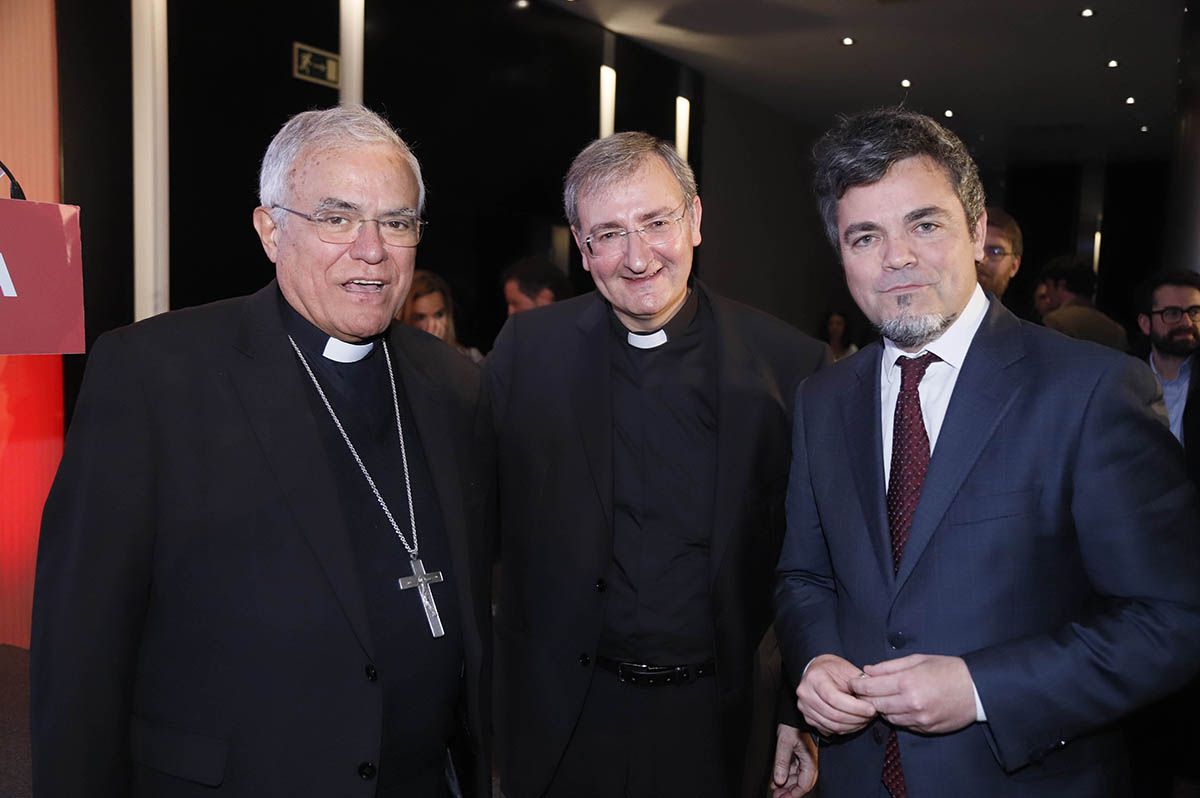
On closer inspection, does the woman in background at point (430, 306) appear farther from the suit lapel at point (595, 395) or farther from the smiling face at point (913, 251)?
the smiling face at point (913, 251)

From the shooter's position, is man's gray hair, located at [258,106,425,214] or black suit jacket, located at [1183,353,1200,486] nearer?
man's gray hair, located at [258,106,425,214]

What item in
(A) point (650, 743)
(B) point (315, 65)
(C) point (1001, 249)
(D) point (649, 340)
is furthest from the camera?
(B) point (315, 65)

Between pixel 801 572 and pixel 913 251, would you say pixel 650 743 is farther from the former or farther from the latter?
pixel 913 251

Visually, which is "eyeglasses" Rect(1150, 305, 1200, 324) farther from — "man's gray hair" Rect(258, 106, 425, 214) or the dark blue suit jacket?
"man's gray hair" Rect(258, 106, 425, 214)

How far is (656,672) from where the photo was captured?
7.40 ft

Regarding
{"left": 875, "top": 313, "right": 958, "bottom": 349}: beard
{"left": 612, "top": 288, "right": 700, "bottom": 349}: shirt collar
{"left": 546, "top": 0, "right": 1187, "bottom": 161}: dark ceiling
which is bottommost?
{"left": 612, "top": 288, "right": 700, "bottom": 349}: shirt collar

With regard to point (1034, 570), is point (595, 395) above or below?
above

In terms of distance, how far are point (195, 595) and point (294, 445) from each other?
Answer: 31 centimetres

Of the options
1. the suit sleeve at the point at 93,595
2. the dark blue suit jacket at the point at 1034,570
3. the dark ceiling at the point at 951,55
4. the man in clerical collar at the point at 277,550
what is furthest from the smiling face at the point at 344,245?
the dark ceiling at the point at 951,55

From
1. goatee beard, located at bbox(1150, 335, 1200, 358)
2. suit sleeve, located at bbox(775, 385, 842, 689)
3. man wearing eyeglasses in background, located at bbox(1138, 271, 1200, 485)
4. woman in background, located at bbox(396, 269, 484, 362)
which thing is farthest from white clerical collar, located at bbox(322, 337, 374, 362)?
goatee beard, located at bbox(1150, 335, 1200, 358)

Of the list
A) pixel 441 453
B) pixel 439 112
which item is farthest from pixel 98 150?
pixel 441 453

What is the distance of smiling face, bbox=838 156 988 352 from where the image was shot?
169cm

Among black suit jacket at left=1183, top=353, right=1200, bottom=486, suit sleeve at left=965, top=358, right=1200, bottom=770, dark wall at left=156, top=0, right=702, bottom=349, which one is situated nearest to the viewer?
suit sleeve at left=965, top=358, right=1200, bottom=770

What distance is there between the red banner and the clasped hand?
73.5 inches
